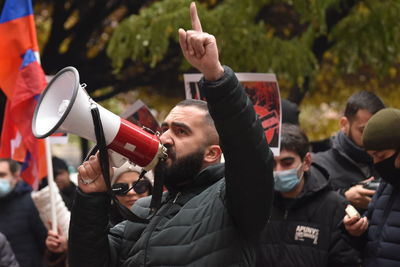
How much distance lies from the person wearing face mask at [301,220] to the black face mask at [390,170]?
1.92ft

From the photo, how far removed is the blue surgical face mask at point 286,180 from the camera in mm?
5328

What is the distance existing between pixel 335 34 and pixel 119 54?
225 centimetres

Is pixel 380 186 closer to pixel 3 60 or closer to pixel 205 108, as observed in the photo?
pixel 205 108

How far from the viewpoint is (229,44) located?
853cm

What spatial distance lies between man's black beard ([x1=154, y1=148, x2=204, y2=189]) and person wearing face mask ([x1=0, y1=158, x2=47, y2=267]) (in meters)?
3.76

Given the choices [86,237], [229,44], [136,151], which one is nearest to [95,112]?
[136,151]

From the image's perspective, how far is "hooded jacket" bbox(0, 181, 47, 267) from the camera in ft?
23.5

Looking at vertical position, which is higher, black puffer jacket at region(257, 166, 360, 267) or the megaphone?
the megaphone

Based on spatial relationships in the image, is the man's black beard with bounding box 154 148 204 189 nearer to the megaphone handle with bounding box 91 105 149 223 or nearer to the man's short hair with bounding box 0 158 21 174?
the megaphone handle with bounding box 91 105 149 223

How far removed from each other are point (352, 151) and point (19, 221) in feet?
9.18

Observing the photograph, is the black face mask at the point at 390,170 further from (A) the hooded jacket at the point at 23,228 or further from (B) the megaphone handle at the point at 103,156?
(A) the hooded jacket at the point at 23,228

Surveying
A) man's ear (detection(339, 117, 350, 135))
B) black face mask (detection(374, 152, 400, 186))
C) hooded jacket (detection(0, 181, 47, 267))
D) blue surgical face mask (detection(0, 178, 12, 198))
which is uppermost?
black face mask (detection(374, 152, 400, 186))

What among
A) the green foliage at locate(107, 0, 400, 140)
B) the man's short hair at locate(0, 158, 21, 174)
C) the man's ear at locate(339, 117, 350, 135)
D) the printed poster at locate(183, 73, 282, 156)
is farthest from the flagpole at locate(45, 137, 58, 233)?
the green foliage at locate(107, 0, 400, 140)

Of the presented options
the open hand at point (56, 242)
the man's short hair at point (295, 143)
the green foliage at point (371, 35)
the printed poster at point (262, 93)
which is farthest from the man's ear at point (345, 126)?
the green foliage at point (371, 35)
